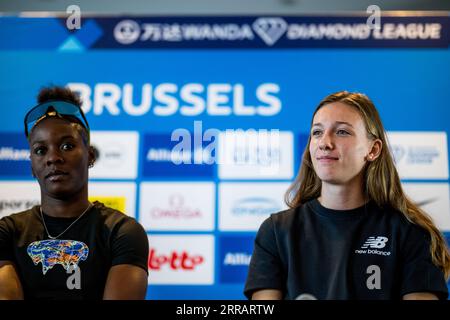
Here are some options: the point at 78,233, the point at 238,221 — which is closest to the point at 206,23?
the point at 238,221

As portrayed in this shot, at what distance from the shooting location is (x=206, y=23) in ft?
8.31

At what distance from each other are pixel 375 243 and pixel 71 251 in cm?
91

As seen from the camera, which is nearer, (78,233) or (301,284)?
(301,284)


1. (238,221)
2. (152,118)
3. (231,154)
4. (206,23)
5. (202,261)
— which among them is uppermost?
(206,23)

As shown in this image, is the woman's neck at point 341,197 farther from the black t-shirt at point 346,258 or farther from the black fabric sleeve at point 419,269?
the black fabric sleeve at point 419,269

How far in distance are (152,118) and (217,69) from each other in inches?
14.7

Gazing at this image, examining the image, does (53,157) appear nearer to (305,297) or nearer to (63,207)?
(63,207)

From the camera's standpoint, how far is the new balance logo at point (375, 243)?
1609mm

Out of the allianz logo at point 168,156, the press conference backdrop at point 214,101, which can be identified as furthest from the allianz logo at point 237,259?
the allianz logo at point 168,156

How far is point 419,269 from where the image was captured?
61.8 inches

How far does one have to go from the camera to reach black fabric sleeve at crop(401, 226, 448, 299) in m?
1.56

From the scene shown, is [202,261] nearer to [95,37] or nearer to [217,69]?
[217,69]

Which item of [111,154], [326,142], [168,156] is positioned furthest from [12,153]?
[326,142]

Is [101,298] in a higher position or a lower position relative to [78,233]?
lower
